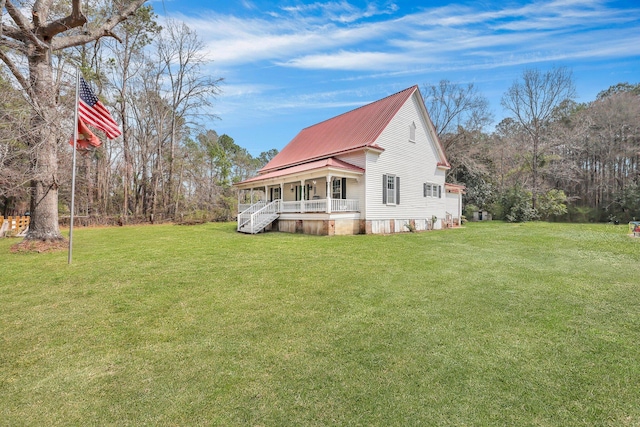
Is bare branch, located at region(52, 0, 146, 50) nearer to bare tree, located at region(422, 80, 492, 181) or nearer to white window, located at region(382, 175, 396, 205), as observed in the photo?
white window, located at region(382, 175, 396, 205)

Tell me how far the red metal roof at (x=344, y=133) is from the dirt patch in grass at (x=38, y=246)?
1287 centimetres

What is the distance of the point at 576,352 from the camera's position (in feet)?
10.4

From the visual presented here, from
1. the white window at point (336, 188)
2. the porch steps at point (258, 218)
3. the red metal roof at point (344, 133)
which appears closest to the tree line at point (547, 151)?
the red metal roof at point (344, 133)

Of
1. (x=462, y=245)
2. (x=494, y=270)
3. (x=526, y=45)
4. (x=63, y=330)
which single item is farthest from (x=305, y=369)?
(x=526, y=45)

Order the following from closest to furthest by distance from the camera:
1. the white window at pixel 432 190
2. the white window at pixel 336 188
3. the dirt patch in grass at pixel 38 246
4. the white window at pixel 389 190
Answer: the dirt patch in grass at pixel 38 246 → the white window at pixel 389 190 → the white window at pixel 336 188 → the white window at pixel 432 190

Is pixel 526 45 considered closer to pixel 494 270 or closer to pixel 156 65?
pixel 494 270

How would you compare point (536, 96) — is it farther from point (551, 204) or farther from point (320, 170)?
point (320, 170)

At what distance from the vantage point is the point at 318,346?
3363 mm

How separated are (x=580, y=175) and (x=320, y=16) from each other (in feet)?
116

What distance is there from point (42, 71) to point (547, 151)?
36259 millimetres

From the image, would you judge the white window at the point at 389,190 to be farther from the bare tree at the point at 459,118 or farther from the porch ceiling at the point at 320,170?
the bare tree at the point at 459,118

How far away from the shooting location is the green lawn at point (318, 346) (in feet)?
7.72

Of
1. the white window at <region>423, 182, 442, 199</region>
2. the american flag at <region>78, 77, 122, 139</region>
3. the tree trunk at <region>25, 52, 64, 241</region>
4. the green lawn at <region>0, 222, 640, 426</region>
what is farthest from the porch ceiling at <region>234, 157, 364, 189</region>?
the tree trunk at <region>25, 52, 64, 241</region>

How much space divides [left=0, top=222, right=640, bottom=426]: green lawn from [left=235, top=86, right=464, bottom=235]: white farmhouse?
27.1 feet
